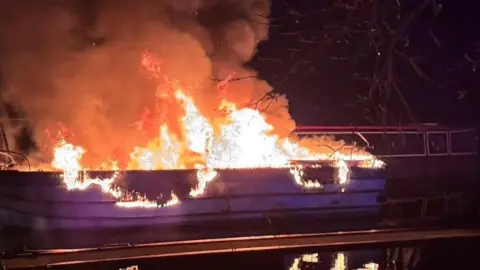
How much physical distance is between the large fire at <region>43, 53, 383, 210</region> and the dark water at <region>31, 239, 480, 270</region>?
2.73 metres

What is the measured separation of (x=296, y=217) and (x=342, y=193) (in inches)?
47.3

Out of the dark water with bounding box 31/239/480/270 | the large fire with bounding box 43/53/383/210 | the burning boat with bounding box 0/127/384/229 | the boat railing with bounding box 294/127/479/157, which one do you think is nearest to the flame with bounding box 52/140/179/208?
the burning boat with bounding box 0/127/384/229

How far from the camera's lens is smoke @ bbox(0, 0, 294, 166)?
13070 mm

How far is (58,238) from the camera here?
10.4m

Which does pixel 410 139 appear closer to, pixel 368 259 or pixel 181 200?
pixel 368 259

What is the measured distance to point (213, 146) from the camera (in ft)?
43.1

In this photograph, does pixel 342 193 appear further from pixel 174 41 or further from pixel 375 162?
pixel 174 41

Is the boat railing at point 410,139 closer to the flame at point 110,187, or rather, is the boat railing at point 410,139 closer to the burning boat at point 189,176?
the burning boat at point 189,176

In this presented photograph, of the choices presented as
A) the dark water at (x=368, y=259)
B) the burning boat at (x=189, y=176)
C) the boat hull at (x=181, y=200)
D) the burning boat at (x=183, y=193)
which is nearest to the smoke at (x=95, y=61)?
the burning boat at (x=189, y=176)

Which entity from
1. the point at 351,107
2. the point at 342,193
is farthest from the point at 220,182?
the point at 351,107

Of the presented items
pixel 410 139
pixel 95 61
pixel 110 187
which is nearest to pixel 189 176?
pixel 110 187

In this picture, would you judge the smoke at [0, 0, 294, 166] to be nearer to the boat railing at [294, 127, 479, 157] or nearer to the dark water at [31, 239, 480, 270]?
the boat railing at [294, 127, 479, 157]

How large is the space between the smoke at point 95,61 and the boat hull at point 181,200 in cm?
236

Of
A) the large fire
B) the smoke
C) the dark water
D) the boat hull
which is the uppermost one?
the smoke
